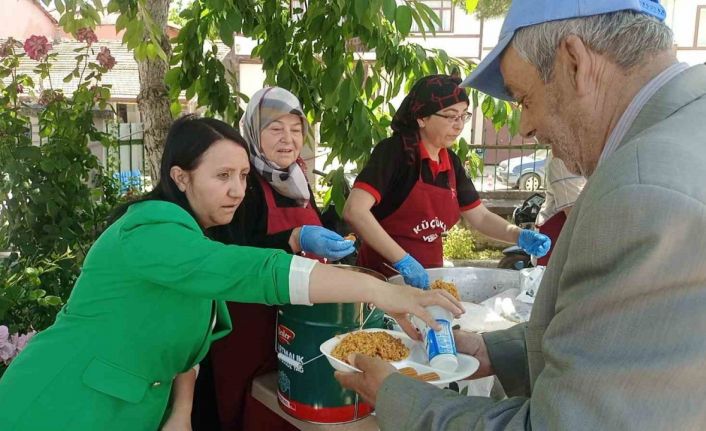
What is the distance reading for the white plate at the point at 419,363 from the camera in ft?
4.65

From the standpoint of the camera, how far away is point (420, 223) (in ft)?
9.36

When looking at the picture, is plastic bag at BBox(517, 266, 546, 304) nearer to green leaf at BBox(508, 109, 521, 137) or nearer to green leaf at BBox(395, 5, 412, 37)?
green leaf at BBox(395, 5, 412, 37)

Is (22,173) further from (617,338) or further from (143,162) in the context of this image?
(617,338)

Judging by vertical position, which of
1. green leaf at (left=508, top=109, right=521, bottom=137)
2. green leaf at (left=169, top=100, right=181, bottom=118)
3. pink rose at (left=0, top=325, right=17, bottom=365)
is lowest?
pink rose at (left=0, top=325, right=17, bottom=365)

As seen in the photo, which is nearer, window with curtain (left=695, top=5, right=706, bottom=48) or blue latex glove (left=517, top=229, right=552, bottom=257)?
blue latex glove (left=517, top=229, right=552, bottom=257)

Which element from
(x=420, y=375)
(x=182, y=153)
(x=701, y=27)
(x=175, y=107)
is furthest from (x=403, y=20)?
(x=701, y=27)

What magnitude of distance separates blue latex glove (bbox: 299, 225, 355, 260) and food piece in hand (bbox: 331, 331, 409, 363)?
51 centimetres

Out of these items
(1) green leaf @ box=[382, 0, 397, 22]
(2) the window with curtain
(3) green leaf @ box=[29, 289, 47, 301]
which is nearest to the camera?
(1) green leaf @ box=[382, 0, 397, 22]

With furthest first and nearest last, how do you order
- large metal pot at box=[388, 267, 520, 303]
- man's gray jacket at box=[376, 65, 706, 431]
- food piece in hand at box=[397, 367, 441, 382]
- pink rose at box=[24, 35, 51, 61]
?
pink rose at box=[24, 35, 51, 61]
large metal pot at box=[388, 267, 520, 303]
food piece in hand at box=[397, 367, 441, 382]
man's gray jacket at box=[376, 65, 706, 431]

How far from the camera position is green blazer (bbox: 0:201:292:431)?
1.44 metres

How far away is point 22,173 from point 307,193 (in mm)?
2072

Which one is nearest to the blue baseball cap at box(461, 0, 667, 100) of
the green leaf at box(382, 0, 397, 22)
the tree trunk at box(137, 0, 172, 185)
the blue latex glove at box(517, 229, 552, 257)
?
the green leaf at box(382, 0, 397, 22)

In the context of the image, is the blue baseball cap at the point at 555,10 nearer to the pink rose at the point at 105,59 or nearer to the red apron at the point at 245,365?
the red apron at the point at 245,365

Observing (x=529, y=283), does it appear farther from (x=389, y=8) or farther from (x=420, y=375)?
(x=389, y=8)
